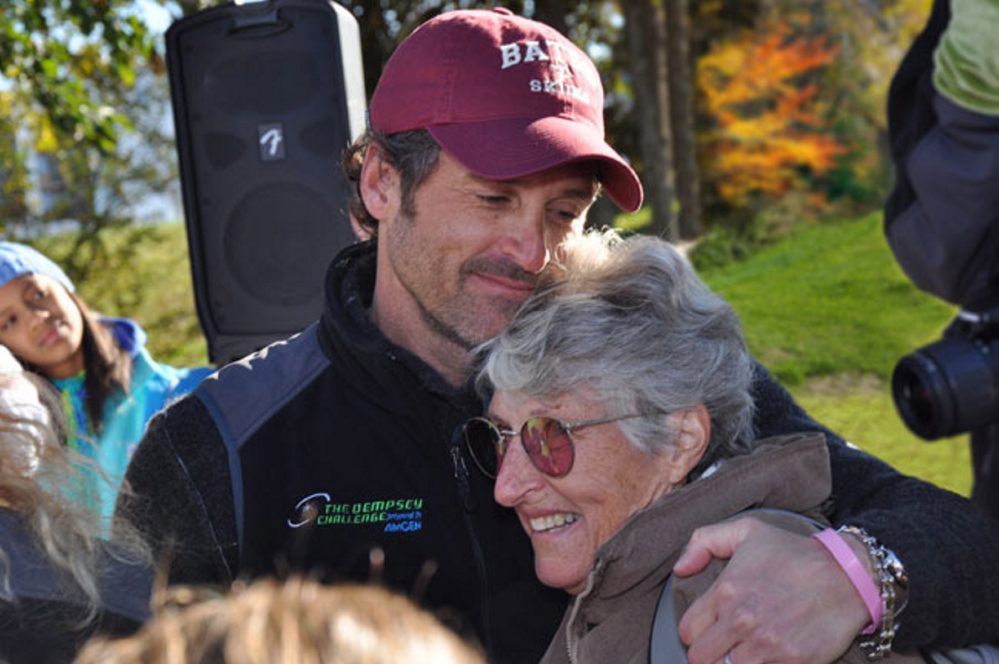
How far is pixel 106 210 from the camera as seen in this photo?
10742 millimetres

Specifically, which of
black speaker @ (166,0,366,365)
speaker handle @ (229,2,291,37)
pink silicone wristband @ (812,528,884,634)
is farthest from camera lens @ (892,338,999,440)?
speaker handle @ (229,2,291,37)

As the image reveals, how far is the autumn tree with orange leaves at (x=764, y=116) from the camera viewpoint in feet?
41.7

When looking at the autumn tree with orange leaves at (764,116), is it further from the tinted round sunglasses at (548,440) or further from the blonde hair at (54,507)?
the blonde hair at (54,507)

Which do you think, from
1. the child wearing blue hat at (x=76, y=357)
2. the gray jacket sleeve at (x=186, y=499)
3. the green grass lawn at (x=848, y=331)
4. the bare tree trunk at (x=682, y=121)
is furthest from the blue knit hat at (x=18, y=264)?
the bare tree trunk at (x=682, y=121)

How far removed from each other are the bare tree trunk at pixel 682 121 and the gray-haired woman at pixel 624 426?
11.0m

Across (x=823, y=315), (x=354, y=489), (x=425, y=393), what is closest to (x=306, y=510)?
(x=354, y=489)

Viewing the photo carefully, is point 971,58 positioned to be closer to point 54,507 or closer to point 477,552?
point 477,552

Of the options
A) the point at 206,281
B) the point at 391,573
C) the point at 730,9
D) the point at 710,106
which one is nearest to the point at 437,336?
the point at 391,573

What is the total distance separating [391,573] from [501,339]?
521 millimetres

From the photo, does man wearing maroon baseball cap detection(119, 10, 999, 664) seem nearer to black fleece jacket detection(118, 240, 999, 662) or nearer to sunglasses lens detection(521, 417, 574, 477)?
black fleece jacket detection(118, 240, 999, 662)

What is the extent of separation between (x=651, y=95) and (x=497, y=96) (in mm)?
10050

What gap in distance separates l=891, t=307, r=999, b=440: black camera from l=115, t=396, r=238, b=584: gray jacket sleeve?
1.28 meters

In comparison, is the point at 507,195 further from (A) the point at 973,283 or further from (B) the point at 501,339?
(A) the point at 973,283

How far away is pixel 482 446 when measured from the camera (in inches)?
84.7
